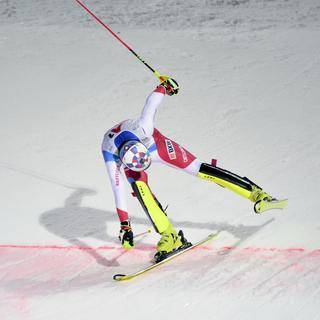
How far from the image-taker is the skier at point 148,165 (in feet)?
19.6

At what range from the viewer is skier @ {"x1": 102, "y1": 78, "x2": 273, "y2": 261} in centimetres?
599

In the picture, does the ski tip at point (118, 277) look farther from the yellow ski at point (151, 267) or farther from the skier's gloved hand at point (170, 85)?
the skier's gloved hand at point (170, 85)

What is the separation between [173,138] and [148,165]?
4.14 m

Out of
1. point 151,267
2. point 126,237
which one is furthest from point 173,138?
point 126,237

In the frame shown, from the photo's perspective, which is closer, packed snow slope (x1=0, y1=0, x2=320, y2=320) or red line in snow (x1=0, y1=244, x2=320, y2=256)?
packed snow slope (x1=0, y1=0, x2=320, y2=320)

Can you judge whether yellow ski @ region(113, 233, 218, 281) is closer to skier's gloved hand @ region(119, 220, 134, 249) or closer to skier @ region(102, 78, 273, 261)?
skier @ region(102, 78, 273, 261)

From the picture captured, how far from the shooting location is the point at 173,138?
33.1 feet

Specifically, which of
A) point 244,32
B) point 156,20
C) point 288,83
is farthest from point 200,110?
point 156,20

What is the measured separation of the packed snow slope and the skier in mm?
455

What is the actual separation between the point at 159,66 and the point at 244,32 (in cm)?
207

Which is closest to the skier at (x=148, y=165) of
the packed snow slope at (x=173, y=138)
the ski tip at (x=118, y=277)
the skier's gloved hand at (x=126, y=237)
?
the skier's gloved hand at (x=126, y=237)

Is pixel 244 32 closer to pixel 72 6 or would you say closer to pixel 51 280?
pixel 72 6

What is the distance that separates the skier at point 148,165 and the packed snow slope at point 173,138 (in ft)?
1.49

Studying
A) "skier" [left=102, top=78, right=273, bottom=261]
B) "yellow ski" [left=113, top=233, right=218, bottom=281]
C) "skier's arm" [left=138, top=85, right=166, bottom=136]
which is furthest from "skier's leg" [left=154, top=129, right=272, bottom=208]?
"yellow ski" [left=113, top=233, right=218, bottom=281]
